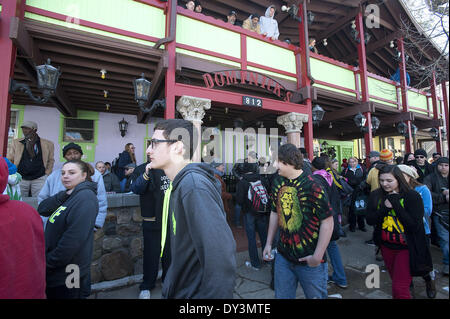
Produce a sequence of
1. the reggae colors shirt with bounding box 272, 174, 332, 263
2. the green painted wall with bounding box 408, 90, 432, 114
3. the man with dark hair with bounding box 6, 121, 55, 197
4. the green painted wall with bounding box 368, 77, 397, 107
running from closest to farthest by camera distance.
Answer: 1. the reggae colors shirt with bounding box 272, 174, 332, 263
2. the man with dark hair with bounding box 6, 121, 55, 197
3. the green painted wall with bounding box 368, 77, 397, 107
4. the green painted wall with bounding box 408, 90, 432, 114

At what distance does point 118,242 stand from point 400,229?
13.3 ft

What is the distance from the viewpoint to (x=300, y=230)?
6.57 ft

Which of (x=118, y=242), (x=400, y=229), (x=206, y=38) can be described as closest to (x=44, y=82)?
(x=118, y=242)

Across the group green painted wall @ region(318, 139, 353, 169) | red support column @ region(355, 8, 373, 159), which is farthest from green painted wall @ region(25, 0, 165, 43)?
green painted wall @ region(318, 139, 353, 169)

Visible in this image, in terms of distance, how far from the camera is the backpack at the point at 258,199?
3.69 m

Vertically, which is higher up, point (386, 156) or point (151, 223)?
point (386, 156)

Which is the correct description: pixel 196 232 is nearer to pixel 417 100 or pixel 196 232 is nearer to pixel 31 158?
pixel 31 158

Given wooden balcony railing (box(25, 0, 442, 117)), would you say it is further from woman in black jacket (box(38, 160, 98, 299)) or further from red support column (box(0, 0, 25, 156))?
woman in black jacket (box(38, 160, 98, 299))

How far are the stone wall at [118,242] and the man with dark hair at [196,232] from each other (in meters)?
2.73

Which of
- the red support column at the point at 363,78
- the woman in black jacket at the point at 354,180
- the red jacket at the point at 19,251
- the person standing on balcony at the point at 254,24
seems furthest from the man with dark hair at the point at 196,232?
the red support column at the point at 363,78

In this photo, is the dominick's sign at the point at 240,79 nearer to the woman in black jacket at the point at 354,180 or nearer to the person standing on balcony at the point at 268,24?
the person standing on balcony at the point at 268,24

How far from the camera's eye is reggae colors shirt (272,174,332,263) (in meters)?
1.93

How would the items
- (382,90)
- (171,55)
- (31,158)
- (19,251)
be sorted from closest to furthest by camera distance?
1. (19,251)
2. (31,158)
3. (171,55)
4. (382,90)
